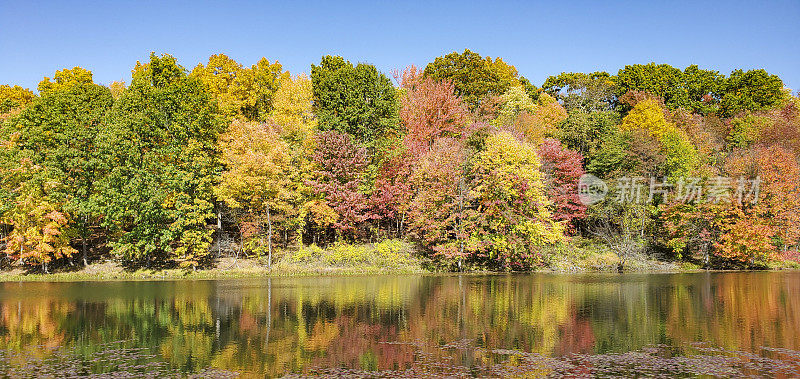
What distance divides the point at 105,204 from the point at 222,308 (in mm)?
20715

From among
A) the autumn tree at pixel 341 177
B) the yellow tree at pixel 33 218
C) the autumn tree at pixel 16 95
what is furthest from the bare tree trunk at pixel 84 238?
the autumn tree at pixel 16 95

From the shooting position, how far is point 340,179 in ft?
156

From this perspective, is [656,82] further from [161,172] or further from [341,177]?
[161,172]

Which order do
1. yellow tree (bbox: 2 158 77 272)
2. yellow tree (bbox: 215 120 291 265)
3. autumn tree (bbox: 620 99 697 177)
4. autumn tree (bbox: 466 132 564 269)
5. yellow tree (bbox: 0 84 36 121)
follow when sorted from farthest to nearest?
yellow tree (bbox: 0 84 36 121) < autumn tree (bbox: 620 99 697 177) < autumn tree (bbox: 466 132 564 269) < yellow tree (bbox: 215 120 291 265) < yellow tree (bbox: 2 158 77 272)

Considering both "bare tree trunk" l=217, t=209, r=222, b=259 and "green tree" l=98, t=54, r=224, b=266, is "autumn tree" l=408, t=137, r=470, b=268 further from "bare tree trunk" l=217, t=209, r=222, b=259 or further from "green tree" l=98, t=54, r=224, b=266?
"green tree" l=98, t=54, r=224, b=266

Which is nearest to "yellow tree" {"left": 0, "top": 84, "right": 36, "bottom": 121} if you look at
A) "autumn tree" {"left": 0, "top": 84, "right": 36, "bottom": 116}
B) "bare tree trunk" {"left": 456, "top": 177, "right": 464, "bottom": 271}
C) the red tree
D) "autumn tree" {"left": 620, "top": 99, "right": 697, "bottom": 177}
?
"autumn tree" {"left": 0, "top": 84, "right": 36, "bottom": 116}

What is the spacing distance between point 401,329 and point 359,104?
101ft

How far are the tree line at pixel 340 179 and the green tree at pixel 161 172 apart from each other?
136 mm

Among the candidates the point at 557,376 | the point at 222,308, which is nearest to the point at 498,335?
the point at 557,376

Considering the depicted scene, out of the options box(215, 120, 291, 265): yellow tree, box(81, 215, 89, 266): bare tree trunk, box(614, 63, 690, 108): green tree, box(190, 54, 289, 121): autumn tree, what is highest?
box(614, 63, 690, 108): green tree

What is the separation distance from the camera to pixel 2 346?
63.6 ft

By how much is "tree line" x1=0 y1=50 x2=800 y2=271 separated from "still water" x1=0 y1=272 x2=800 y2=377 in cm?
837

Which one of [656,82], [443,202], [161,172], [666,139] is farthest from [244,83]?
[656,82]

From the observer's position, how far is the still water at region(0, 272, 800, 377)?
54.4 ft
